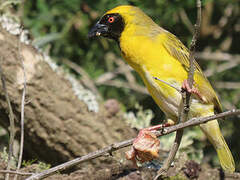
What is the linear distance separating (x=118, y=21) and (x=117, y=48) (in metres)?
2.09

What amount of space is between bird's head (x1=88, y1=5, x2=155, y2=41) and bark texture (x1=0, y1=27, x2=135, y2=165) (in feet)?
3.18

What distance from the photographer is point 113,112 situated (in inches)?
185

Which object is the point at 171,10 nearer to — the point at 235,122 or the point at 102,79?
the point at 102,79

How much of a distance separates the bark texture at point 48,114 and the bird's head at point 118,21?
0.97 meters

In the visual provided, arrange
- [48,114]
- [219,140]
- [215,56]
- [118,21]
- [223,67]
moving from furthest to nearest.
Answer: [215,56], [223,67], [48,114], [118,21], [219,140]

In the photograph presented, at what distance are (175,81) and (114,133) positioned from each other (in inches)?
63.3

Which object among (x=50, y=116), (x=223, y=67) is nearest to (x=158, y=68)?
(x=50, y=116)

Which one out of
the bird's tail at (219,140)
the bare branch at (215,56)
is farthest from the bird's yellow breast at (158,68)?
the bare branch at (215,56)

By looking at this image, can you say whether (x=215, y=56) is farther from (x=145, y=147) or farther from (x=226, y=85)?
(x=145, y=147)

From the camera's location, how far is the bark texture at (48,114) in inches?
165

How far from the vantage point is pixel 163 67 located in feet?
10.4

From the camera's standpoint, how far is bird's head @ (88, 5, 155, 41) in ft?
11.9

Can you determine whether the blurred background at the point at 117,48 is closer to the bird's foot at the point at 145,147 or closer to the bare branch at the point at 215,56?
the bare branch at the point at 215,56

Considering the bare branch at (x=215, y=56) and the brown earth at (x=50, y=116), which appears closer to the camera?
the brown earth at (x=50, y=116)
